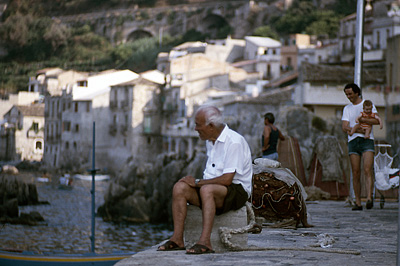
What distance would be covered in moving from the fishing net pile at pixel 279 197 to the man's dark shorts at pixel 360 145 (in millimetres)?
1648

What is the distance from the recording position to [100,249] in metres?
27.1

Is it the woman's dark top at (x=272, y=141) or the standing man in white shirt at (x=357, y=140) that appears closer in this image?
the standing man in white shirt at (x=357, y=140)

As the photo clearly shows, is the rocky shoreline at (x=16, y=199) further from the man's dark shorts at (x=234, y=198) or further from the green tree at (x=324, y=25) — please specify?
the green tree at (x=324, y=25)

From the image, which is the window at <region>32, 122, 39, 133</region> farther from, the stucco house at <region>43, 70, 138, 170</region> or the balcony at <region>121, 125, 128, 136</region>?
the balcony at <region>121, 125, 128, 136</region>

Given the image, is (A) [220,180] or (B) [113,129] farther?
(B) [113,129]

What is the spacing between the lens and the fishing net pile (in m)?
6.46

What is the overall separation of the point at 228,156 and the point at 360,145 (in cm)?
370

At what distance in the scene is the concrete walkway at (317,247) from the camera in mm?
4336

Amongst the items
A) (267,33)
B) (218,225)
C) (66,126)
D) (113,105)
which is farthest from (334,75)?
(267,33)

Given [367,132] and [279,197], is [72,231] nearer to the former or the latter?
[367,132]

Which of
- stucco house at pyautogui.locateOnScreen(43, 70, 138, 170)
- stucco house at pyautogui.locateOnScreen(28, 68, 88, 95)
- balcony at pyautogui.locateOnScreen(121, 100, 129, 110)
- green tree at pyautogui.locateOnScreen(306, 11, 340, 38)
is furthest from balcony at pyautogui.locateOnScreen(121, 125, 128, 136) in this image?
green tree at pyautogui.locateOnScreen(306, 11, 340, 38)

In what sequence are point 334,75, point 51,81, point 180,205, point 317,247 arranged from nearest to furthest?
point 180,205 → point 317,247 → point 51,81 → point 334,75

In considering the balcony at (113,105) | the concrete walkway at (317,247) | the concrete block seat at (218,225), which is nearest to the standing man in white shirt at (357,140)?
the concrete walkway at (317,247)

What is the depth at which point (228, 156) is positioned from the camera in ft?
15.4
